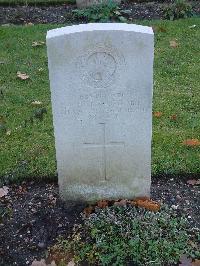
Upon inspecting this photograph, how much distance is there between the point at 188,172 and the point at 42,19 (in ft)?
15.3

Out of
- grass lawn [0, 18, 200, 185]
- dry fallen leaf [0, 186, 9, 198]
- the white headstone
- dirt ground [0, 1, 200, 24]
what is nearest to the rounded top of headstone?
the white headstone

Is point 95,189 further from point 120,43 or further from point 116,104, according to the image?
point 120,43

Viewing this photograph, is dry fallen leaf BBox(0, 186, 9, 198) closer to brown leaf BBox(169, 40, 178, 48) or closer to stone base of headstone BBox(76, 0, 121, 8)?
brown leaf BBox(169, 40, 178, 48)

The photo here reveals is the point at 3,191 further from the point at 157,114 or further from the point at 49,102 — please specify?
the point at 157,114

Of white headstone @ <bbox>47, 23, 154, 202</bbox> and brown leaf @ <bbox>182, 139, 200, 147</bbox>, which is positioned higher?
white headstone @ <bbox>47, 23, 154, 202</bbox>

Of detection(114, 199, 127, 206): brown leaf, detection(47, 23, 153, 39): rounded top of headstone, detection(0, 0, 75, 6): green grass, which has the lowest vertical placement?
detection(114, 199, 127, 206): brown leaf

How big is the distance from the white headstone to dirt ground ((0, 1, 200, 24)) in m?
4.57

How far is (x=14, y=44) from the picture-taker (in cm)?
732

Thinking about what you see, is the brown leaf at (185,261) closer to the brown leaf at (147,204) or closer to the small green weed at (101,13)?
the brown leaf at (147,204)

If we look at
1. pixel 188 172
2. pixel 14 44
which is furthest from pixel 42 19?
pixel 188 172

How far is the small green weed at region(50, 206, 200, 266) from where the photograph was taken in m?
3.63

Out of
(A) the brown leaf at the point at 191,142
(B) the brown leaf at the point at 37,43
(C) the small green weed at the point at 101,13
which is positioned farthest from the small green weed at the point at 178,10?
(A) the brown leaf at the point at 191,142

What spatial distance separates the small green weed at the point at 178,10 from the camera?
8.17 metres

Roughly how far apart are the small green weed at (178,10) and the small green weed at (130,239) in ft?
16.1
